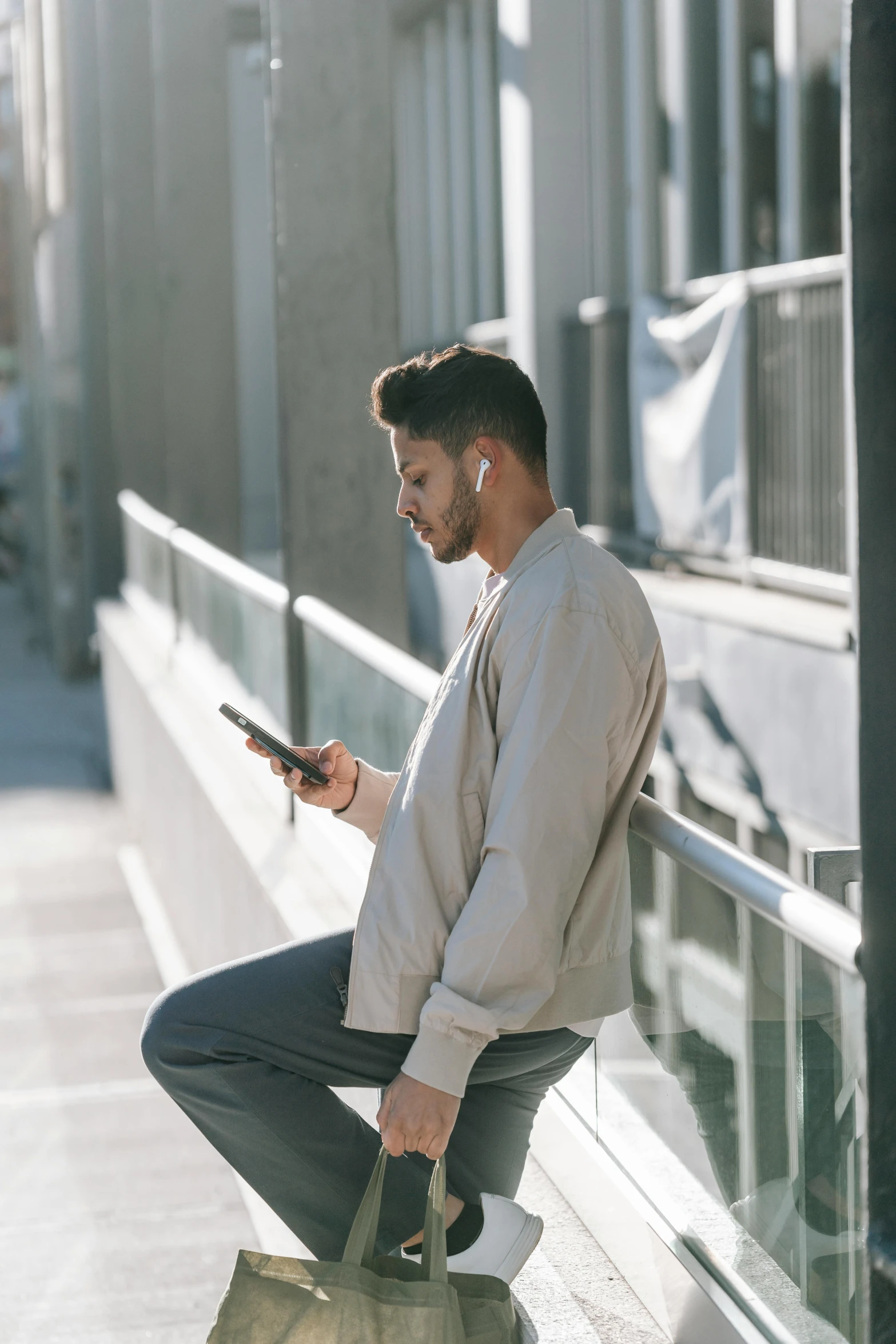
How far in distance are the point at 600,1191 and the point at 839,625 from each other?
14.8 feet

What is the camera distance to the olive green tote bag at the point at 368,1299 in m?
2.25

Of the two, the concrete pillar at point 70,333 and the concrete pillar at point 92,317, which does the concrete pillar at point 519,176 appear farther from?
the concrete pillar at point 70,333

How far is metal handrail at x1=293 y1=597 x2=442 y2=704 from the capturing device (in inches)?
165

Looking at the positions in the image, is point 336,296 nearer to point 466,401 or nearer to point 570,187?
point 466,401

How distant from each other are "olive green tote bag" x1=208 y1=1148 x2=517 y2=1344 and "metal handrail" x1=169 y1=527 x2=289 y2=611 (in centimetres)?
392

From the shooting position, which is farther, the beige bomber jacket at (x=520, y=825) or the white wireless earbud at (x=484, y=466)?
the white wireless earbud at (x=484, y=466)

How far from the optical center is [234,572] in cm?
755

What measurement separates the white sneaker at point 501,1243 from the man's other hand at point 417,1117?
29 cm

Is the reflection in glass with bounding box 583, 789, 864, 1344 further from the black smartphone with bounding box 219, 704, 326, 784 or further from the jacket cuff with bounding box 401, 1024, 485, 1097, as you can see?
the black smartphone with bounding box 219, 704, 326, 784

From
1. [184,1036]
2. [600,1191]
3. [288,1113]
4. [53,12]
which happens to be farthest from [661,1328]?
[53,12]

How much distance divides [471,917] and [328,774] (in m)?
0.75

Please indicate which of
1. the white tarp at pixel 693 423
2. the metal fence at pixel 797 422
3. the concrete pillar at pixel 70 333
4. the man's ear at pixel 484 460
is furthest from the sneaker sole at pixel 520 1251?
the concrete pillar at pixel 70 333

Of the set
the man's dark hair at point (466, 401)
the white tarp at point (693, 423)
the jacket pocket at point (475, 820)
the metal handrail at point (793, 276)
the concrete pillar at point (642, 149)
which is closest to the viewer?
the jacket pocket at point (475, 820)

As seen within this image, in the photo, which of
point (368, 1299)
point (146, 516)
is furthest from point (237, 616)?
point (368, 1299)
